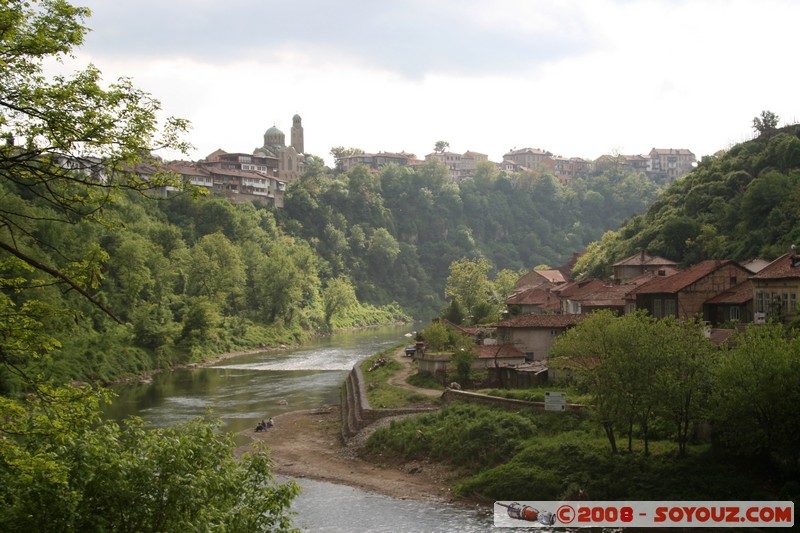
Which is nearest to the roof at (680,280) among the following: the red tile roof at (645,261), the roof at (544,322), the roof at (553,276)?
the roof at (544,322)

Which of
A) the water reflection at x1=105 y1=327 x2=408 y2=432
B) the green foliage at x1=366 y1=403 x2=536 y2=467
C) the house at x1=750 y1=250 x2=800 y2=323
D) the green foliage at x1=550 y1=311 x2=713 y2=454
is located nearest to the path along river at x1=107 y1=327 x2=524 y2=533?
A: the water reflection at x1=105 y1=327 x2=408 y2=432

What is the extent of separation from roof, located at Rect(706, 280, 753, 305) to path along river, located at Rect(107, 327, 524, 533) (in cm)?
1868

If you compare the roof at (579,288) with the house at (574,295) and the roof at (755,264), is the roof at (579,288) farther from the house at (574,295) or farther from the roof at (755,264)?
the roof at (755,264)

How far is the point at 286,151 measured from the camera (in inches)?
5733

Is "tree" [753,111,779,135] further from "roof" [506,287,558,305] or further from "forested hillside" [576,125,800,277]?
"roof" [506,287,558,305]

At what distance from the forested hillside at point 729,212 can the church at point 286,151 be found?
264 ft

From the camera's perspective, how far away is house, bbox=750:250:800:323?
35.3 m

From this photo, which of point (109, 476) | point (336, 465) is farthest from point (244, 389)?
point (109, 476)

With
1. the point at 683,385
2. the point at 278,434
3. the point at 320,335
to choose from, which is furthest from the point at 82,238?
the point at 683,385

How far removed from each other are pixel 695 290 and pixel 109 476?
3555 cm

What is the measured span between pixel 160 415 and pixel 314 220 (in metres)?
89.8

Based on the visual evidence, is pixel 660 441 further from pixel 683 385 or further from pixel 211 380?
pixel 211 380

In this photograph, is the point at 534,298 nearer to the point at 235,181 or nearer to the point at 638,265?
the point at 638,265

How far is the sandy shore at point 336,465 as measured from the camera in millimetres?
32719
